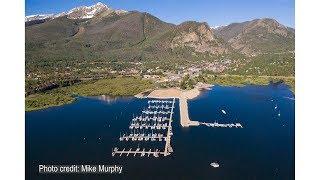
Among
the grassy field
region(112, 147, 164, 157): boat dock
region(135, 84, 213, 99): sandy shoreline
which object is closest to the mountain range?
the grassy field

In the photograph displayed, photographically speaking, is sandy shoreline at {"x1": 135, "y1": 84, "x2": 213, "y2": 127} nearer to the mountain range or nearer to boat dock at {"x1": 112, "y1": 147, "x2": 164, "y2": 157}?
the mountain range

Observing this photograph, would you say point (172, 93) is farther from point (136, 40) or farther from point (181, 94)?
point (136, 40)

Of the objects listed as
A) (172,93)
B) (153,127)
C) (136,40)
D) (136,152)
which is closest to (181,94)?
(172,93)

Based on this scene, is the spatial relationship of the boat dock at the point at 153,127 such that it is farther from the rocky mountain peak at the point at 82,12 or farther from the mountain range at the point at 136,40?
the rocky mountain peak at the point at 82,12
